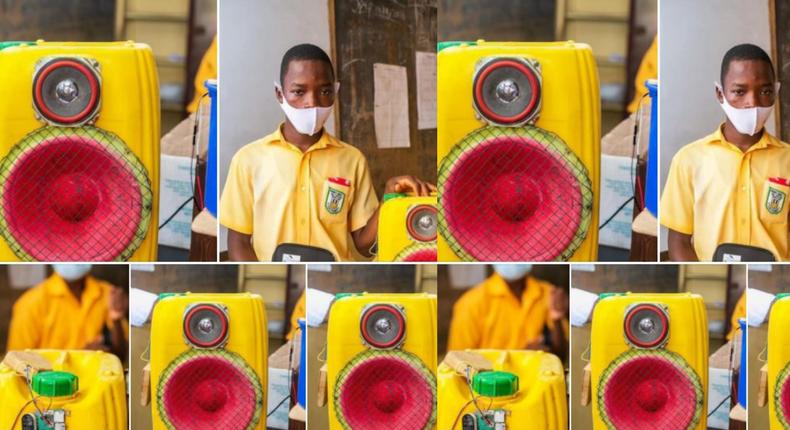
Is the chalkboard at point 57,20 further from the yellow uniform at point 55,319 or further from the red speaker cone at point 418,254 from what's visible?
the red speaker cone at point 418,254

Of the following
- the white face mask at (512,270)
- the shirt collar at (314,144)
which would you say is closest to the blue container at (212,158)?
the shirt collar at (314,144)

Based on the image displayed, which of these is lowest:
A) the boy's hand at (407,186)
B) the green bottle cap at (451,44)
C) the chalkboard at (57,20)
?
the boy's hand at (407,186)

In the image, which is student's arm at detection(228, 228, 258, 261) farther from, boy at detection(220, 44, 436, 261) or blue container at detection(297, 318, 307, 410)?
blue container at detection(297, 318, 307, 410)

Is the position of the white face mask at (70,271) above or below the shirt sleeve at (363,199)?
below

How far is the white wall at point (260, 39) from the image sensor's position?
2576 mm

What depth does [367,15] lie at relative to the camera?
102 inches

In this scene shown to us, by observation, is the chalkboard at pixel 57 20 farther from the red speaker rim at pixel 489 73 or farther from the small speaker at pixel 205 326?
the red speaker rim at pixel 489 73

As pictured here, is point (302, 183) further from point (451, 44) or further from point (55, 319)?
point (55, 319)

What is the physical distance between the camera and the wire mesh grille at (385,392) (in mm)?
2691

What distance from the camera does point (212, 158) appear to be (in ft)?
8.56

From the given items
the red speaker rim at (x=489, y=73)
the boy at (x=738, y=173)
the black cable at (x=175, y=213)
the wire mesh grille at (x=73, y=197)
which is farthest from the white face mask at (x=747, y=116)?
the wire mesh grille at (x=73, y=197)

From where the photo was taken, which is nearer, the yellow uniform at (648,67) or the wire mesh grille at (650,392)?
the yellow uniform at (648,67)

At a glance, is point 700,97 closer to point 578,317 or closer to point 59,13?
point 578,317

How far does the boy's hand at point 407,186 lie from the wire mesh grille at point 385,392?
0.41 m
